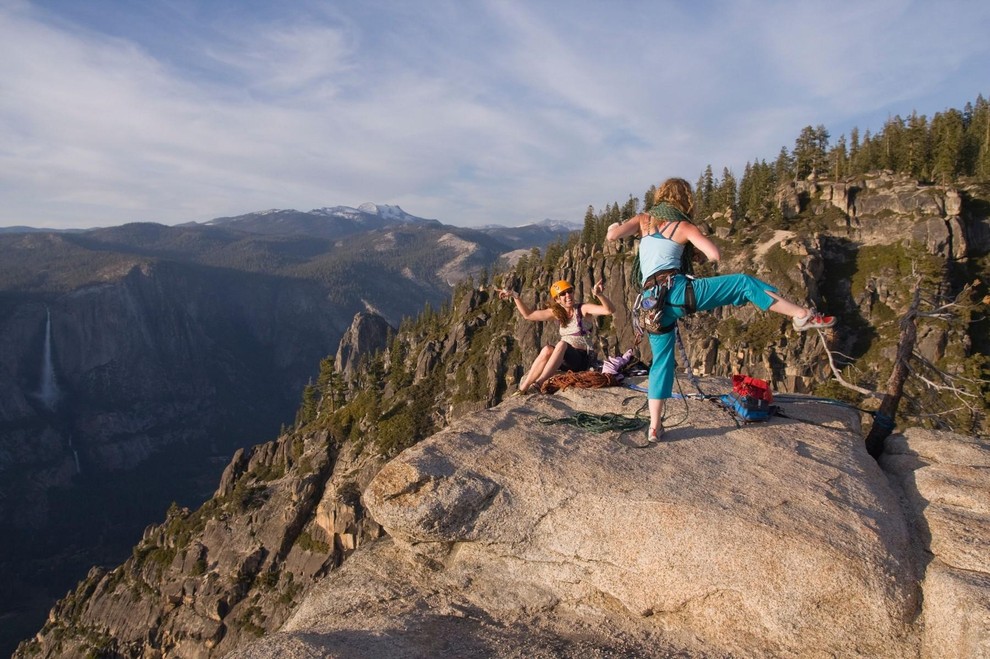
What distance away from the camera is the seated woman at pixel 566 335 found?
12586mm

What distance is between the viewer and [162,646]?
90.8 metres

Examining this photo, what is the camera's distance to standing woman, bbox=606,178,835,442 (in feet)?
28.9

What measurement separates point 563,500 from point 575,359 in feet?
18.2

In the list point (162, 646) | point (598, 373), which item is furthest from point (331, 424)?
point (598, 373)

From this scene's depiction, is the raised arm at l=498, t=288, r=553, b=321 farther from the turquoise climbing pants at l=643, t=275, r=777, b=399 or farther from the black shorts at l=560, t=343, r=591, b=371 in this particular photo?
the turquoise climbing pants at l=643, t=275, r=777, b=399

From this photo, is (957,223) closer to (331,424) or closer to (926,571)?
(926,571)

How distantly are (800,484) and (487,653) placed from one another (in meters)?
4.93

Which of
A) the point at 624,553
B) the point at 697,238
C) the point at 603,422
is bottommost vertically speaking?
the point at 624,553

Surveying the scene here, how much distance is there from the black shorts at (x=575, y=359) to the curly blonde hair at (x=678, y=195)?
468 centimetres

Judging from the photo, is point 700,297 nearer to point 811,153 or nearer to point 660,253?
point 660,253

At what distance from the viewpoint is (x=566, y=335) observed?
42.5 ft

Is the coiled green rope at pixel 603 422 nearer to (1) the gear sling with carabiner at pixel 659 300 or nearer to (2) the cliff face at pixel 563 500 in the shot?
(2) the cliff face at pixel 563 500

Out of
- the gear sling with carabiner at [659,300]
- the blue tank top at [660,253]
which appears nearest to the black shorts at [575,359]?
the gear sling with carabiner at [659,300]

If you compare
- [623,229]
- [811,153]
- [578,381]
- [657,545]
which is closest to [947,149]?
[811,153]
